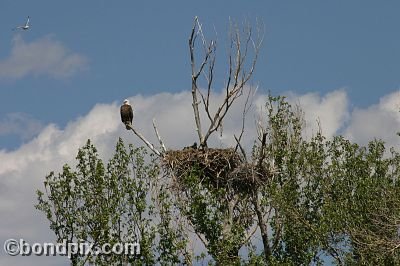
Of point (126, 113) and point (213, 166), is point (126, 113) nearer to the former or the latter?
point (126, 113)

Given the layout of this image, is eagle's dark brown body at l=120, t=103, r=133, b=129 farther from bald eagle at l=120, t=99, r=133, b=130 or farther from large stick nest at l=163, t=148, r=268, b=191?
large stick nest at l=163, t=148, r=268, b=191

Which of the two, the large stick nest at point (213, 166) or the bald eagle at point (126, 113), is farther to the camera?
the bald eagle at point (126, 113)

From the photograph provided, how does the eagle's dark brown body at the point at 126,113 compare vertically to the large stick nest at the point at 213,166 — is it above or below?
above

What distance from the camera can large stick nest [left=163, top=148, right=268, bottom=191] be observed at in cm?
2816

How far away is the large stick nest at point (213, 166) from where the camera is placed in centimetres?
2816

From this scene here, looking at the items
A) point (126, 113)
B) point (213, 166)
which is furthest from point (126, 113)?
point (213, 166)

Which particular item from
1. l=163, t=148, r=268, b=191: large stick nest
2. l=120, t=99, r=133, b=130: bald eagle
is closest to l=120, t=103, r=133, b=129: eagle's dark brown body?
l=120, t=99, r=133, b=130: bald eagle

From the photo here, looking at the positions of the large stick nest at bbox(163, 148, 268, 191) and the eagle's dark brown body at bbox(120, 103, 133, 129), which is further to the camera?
the eagle's dark brown body at bbox(120, 103, 133, 129)

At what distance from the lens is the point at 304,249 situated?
30578mm

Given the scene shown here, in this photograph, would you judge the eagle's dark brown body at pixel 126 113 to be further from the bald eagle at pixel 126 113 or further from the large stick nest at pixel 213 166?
the large stick nest at pixel 213 166

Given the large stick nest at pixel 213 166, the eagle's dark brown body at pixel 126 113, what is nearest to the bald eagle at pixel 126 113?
the eagle's dark brown body at pixel 126 113

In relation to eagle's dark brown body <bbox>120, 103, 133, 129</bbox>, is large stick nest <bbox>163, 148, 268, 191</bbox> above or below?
below

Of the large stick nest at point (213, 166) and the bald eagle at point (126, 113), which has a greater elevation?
the bald eagle at point (126, 113)

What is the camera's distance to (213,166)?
93.9 feet
